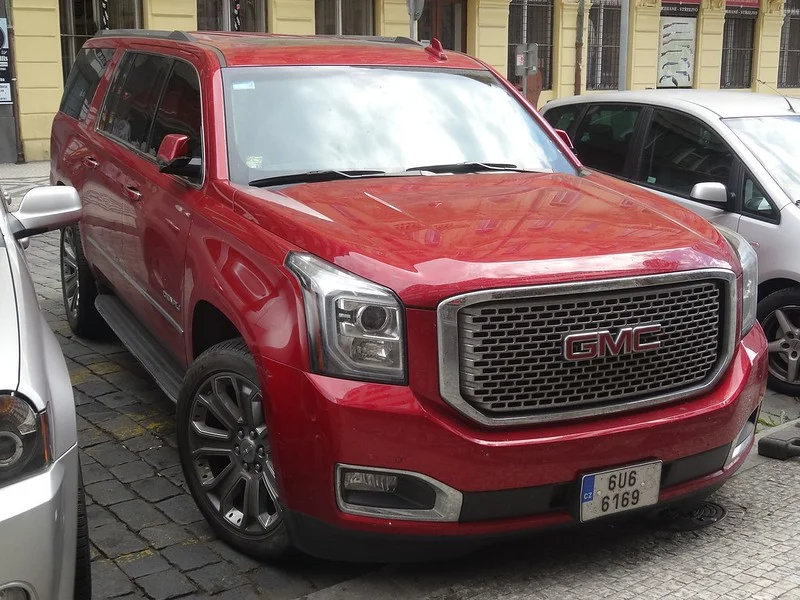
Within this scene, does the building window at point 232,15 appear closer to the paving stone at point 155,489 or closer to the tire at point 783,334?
the tire at point 783,334

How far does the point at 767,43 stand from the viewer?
29250 millimetres

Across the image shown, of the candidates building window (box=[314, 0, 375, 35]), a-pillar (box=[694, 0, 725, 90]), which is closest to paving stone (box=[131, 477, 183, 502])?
building window (box=[314, 0, 375, 35])

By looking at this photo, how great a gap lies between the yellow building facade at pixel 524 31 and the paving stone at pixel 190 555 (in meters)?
14.5

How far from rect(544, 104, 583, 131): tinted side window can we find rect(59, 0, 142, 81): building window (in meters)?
11.5

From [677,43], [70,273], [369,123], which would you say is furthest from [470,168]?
[677,43]

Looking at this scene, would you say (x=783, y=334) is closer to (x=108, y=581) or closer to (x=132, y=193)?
(x=132, y=193)

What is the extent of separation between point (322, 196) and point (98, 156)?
2.28 m

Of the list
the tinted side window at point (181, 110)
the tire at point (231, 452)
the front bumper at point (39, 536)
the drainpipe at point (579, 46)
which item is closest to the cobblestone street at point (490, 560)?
the tire at point (231, 452)

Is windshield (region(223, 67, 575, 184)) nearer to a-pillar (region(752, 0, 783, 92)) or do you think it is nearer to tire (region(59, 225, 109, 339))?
tire (region(59, 225, 109, 339))

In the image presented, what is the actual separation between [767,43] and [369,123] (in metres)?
27.8

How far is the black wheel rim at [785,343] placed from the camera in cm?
576

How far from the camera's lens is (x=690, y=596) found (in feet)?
11.0

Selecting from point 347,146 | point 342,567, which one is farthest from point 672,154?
point 342,567

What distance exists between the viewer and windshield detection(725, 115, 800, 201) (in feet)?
19.8
